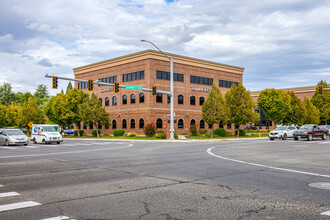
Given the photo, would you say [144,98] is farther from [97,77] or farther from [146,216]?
[146,216]

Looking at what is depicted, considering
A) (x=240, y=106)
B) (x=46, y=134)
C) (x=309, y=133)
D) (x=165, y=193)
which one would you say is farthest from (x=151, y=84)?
(x=165, y=193)

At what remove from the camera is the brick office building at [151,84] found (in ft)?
168

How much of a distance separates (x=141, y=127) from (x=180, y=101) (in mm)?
8540

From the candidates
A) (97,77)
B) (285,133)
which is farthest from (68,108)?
(285,133)

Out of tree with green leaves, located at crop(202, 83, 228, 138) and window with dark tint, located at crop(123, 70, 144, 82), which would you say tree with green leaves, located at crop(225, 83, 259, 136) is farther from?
window with dark tint, located at crop(123, 70, 144, 82)

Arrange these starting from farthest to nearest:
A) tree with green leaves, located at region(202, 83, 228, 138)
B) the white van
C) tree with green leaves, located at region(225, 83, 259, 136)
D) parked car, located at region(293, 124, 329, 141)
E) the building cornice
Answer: the building cornice, tree with green leaves, located at region(225, 83, 259, 136), tree with green leaves, located at region(202, 83, 228, 138), parked car, located at region(293, 124, 329, 141), the white van

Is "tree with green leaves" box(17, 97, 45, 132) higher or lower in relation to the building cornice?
lower

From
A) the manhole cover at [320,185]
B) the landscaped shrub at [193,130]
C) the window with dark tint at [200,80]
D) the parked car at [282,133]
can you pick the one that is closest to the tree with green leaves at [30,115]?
the landscaped shrub at [193,130]

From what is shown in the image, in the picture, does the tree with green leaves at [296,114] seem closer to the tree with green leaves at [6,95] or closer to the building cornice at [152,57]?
the building cornice at [152,57]

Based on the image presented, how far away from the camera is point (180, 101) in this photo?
54.9 metres

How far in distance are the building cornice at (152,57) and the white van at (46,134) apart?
22804 millimetres

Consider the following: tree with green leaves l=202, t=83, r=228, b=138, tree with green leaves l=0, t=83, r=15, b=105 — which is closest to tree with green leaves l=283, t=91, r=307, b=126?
tree with green leaves l=202, t=83, r=228, b=138

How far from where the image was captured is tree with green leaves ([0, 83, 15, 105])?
115875mm

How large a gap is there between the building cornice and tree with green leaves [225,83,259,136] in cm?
1055
